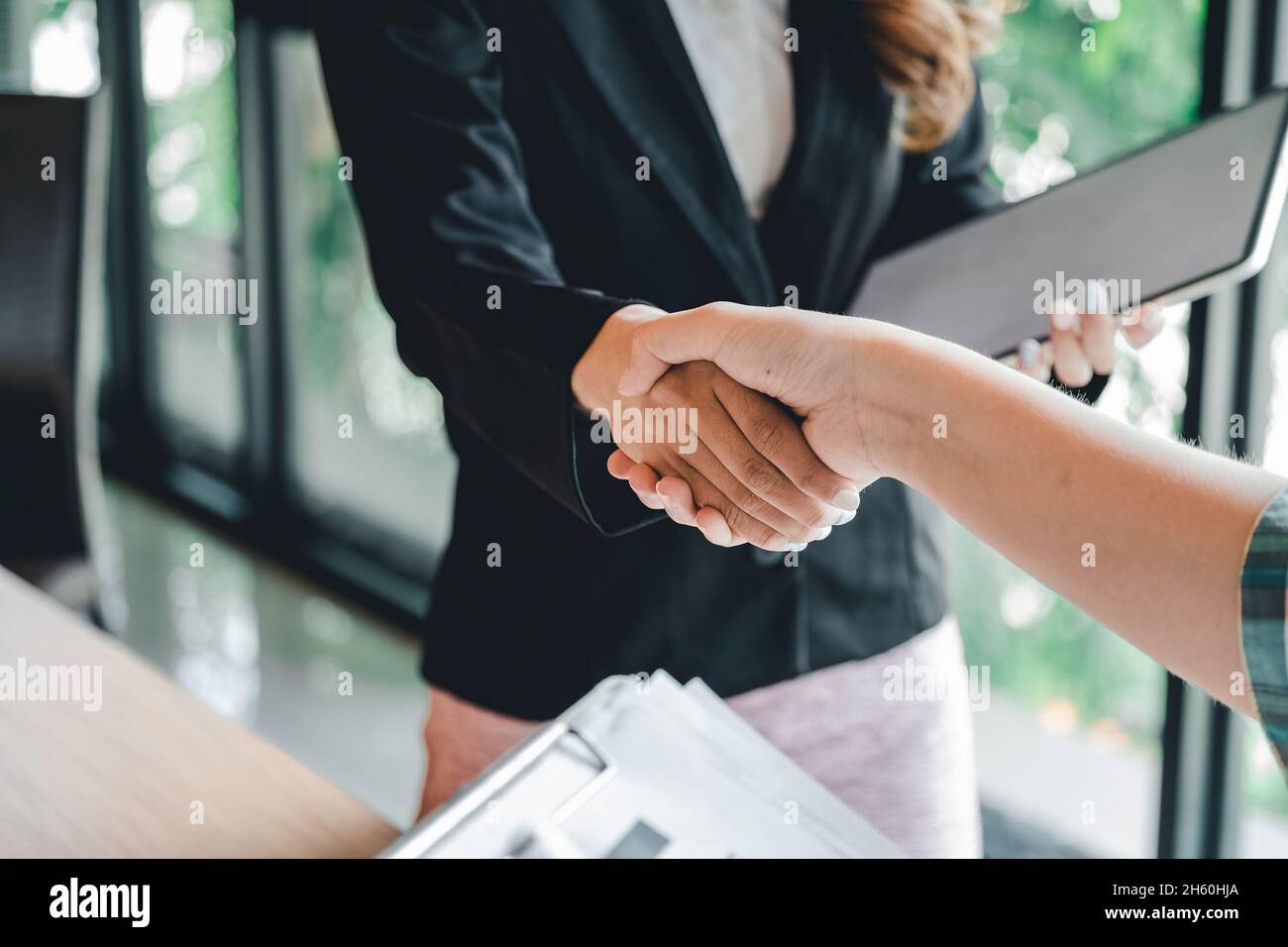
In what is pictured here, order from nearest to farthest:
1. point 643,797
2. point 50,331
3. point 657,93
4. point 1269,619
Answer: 1. point 1269,619
2. point 643,797
3. point 657,93
4. point 50,331

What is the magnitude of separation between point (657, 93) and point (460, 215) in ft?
0.34

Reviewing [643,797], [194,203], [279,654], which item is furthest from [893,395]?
[194,203]

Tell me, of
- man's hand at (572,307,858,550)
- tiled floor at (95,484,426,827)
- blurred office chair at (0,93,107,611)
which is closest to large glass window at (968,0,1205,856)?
man's hand at (572,307,858,550)

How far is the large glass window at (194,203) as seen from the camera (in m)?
1.87

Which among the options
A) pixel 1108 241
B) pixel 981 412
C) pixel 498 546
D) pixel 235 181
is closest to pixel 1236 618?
pixel 981 412

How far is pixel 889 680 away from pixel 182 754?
367mm

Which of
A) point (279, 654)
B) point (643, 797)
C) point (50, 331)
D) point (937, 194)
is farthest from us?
point (279, 654)

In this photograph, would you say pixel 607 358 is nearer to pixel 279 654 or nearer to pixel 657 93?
pixel 657 93

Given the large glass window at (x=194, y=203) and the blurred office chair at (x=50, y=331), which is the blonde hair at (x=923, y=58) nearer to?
the blurred office chair at (x=50, y=331)

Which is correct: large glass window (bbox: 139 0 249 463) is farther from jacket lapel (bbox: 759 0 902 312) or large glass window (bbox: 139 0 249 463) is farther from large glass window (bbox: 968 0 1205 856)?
jacket lapel (bbox: 759 0 902 312)

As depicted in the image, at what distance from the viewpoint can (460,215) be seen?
0.51 meters

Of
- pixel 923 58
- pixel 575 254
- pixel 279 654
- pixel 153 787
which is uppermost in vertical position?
pixel 923 58

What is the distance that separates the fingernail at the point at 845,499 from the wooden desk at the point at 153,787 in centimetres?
22

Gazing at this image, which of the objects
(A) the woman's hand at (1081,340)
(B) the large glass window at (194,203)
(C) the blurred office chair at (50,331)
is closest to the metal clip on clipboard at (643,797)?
(A) the woman's hand at (1081,340)
